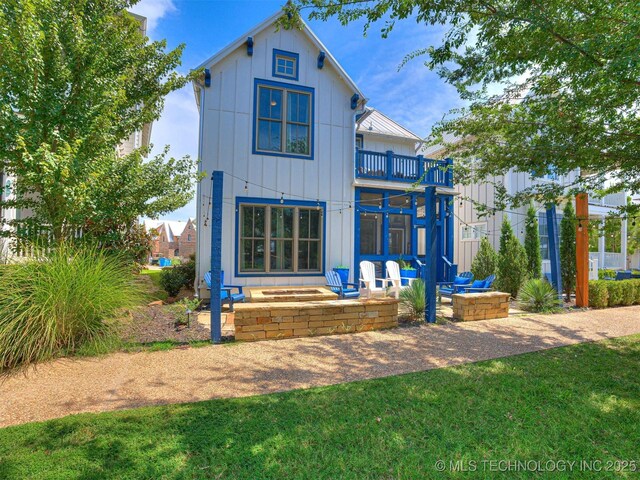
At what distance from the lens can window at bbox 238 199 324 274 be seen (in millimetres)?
9125

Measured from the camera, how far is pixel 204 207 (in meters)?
8.77

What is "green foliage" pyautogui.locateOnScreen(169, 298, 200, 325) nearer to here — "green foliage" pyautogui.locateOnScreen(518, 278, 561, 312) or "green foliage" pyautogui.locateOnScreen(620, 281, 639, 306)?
"green foliage" pyautogui.locateOnScreen(518, 278, 561, 312)

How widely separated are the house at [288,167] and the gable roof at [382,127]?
6.23 feet

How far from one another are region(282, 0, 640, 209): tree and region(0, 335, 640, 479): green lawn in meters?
3.44

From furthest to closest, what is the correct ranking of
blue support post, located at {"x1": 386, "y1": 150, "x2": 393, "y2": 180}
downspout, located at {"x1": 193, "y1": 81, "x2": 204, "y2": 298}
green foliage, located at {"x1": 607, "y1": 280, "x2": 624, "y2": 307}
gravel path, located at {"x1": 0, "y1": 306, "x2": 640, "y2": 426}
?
blue support post, located at {"x1": 386, "y1": 150, "x2": 393, "y2": 180} → green foliage, located at {"x1": 607, "y1": 280, "x2": 624, "y2": 307} → downspout, located at {"x1": 193, "y1": 81, "x2": 204, "y2": 298} → gravel path, located at {"x1": 0, "y1": 306, "x2": 640, "y2": 426}

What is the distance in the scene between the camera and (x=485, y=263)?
1140 cm

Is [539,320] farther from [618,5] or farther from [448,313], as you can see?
[618,5]

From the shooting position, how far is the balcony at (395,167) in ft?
34.6

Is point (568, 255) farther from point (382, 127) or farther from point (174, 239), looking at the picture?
point (174, 239)

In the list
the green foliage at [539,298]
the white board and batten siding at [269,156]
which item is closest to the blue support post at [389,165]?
the white board and batten siding at [269,156]

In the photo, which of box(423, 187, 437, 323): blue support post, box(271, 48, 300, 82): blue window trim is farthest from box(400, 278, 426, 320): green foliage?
box(271, 48, 300, 82): blue window trim

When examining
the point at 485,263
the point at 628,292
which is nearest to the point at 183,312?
the point at 485,263

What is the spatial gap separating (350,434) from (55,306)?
13.6 feet

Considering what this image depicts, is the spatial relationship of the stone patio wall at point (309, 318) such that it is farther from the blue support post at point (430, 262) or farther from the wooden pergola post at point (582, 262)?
the wooden pergola post at point (582, 262)
